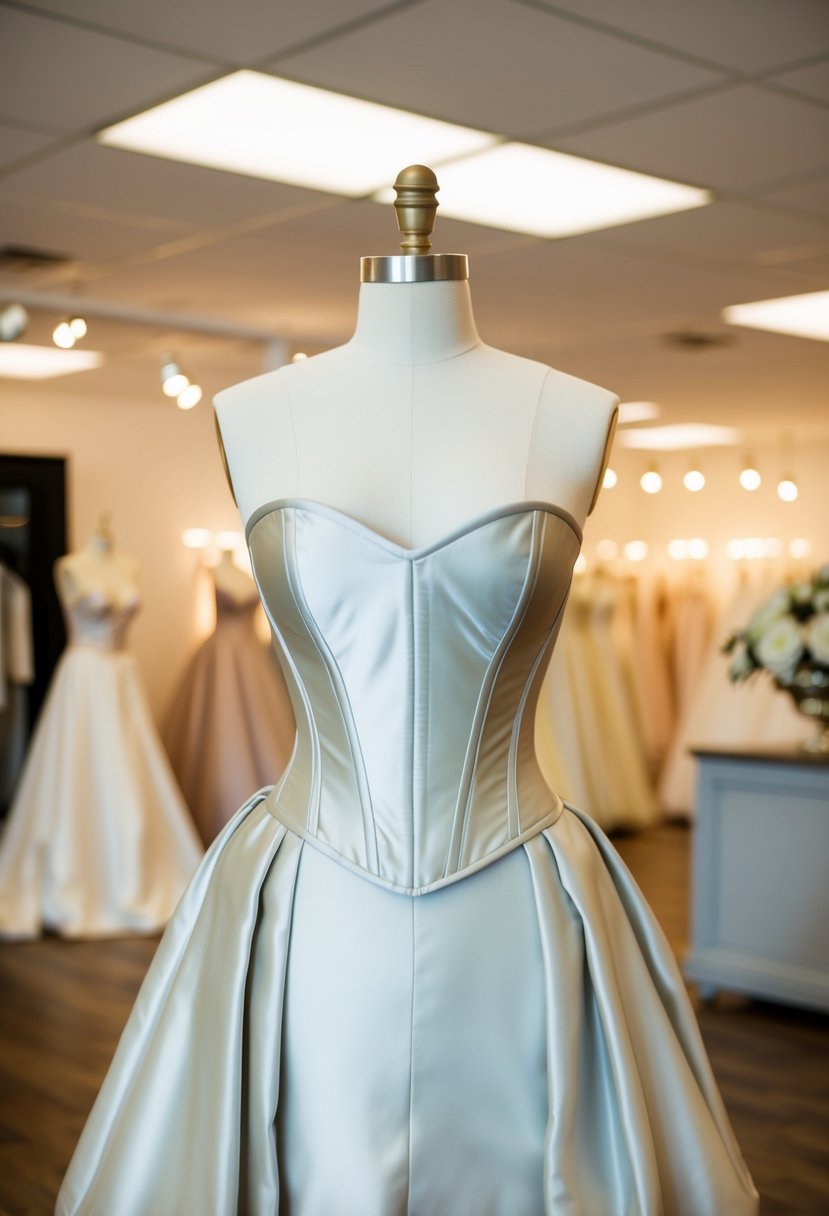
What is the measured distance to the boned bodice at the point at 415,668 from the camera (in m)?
1.54

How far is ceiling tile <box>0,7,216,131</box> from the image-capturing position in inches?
113

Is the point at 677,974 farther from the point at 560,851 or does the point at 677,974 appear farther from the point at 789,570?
the point at 789,570

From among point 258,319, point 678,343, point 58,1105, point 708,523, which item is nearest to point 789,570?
point 708,523

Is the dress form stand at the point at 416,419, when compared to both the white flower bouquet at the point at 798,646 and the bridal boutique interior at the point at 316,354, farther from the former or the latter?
the white flower bouquet at the point at 798,646

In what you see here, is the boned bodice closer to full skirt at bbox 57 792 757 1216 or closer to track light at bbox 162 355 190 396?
Answer: full skirt at bbox 57 792 757 1216

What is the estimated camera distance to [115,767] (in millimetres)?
5914

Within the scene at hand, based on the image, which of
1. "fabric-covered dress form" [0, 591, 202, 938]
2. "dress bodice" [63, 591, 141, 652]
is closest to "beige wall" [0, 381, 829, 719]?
"dress bodice" [63, 591, 141, 652]

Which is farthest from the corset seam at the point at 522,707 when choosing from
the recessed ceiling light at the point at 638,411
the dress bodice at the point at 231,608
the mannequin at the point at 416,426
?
the recessed ceiling light at the point at 638,411

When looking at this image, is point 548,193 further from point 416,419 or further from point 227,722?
point 227,722

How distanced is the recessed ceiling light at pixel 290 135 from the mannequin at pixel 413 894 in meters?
1.82

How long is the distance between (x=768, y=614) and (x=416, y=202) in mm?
3164

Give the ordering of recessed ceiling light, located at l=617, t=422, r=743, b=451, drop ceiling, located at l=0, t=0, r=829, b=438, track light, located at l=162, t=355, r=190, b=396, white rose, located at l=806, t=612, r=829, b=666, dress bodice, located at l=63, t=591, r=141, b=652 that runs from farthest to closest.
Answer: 1. recessed ceiling light, located at l=617, t=422, r=743, b=451
2. dress bodice, located at l=63, t=591, r=141, b=652
3. track light, located at l=162, t=355, r=190, b=396
4. white rose, located at l=806, t=612, r=829, b=666
5. drop ceiling, located at l=0, t=0, r=829, b=438

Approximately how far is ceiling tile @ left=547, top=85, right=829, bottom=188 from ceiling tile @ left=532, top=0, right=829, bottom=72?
0.21m

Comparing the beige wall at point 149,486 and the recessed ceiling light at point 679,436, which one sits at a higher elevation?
the recessed ceiling light at point 679,436
